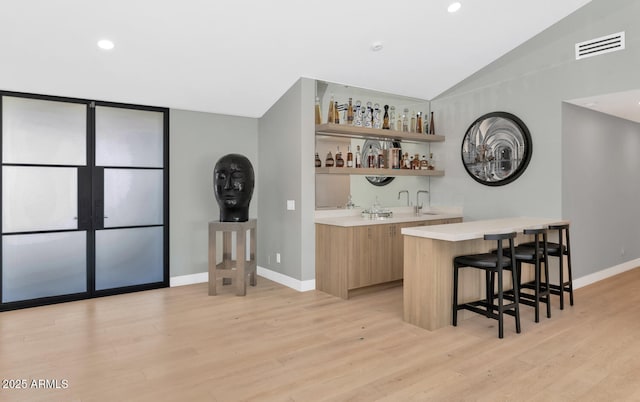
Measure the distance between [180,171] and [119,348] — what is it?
2.50 meters

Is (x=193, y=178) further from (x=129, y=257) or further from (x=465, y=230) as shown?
(x=465, y=230)

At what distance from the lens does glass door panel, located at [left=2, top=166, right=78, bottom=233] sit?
4.06 m

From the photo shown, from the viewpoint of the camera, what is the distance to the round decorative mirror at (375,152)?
5411mm

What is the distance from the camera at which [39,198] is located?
421 centimetres

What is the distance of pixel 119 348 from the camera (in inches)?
120

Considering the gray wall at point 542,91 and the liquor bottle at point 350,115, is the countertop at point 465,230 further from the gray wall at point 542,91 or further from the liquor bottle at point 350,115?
the liquor bottle at point 350,115

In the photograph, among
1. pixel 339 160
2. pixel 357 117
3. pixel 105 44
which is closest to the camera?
pixel 105 44

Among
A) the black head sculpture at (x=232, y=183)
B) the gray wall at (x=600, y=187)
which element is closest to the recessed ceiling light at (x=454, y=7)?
the gray wall at (x=600, y=187)

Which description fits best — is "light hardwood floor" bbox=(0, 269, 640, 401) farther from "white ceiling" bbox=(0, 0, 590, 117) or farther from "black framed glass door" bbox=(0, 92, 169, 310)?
"white ceiling" bbox=(0, 0, 590, 117)

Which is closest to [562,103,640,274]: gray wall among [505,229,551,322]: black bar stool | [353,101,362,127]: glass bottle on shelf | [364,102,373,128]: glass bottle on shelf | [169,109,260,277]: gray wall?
[505,229,551,322]: black bar stool

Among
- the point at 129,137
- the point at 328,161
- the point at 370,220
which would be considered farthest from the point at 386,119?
the point at 129,137

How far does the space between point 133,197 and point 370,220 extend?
2.89 metres

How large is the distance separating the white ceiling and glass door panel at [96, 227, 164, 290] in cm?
159

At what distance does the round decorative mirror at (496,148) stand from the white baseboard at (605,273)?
1.47 m
